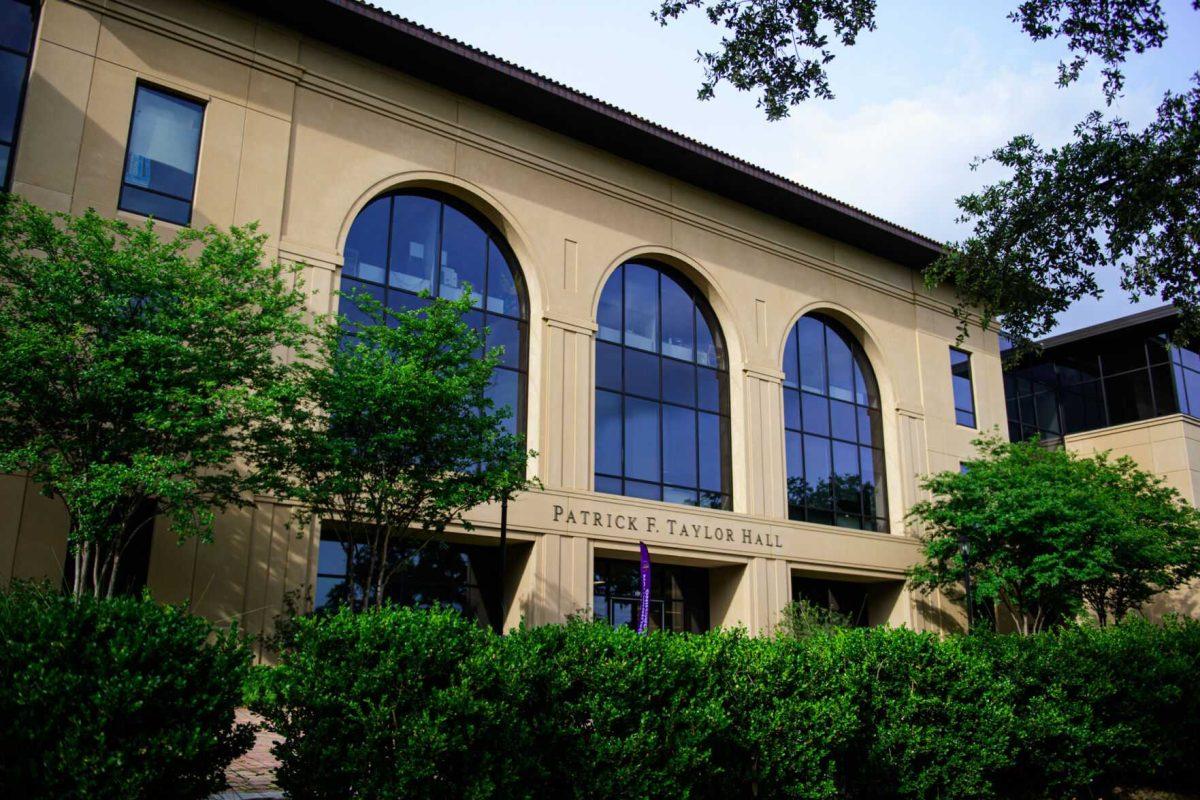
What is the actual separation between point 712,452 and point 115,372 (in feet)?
54.8

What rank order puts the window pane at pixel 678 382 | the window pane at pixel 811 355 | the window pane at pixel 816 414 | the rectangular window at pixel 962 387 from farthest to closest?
the rectangular window at pixel 962 387 < the window pane at pixel 811 355 < the window pane at pixel 816 414 < the window pane at pixel 678 382

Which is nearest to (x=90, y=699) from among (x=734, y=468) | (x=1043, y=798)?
(x=1043, y=798)

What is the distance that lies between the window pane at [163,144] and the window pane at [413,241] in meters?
4.68

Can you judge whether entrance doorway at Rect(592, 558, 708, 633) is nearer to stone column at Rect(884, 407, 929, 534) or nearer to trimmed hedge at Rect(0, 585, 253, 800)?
stone column at Rect(884, 407, 929, 534)

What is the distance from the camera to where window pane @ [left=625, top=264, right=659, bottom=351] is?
26.6 meters

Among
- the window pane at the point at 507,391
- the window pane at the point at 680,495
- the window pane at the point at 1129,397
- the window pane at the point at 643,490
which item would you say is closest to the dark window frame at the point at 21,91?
the window pane at the point at 507,391

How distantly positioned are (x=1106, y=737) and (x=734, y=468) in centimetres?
1318

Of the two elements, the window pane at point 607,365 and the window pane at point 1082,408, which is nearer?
the window pane at point 607,365

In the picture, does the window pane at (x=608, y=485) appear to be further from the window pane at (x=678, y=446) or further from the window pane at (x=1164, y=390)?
the window pane at (x=1164, y=390)

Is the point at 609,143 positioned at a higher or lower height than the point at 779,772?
higher

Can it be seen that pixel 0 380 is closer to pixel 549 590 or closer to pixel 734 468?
pixel 549 590

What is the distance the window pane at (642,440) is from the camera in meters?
25.5

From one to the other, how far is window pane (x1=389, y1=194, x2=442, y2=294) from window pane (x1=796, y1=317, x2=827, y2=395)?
1247 cm

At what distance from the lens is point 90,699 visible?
7.86m
